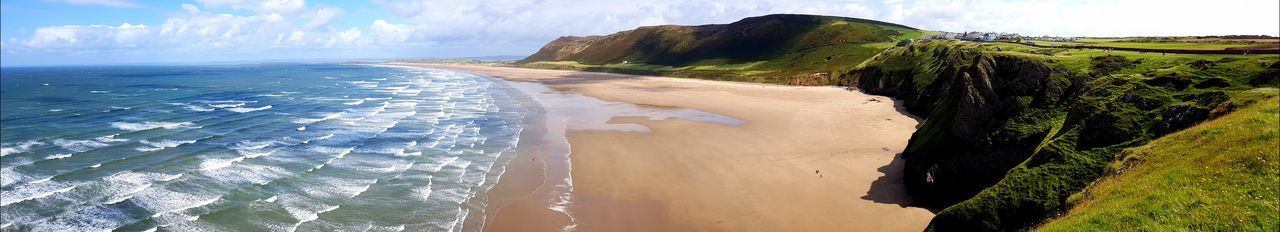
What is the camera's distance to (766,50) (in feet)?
479

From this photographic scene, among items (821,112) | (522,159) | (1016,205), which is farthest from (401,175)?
(821,112)

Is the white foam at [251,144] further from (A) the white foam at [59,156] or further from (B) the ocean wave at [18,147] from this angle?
(B) the ocean wave at [18,147]

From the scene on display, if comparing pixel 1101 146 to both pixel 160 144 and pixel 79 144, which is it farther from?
pixel 79 144

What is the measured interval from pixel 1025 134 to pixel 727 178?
1146cm

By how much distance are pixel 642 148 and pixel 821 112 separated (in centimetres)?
2006

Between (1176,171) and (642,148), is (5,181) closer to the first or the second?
(642,148)

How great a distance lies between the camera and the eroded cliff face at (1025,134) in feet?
45.5

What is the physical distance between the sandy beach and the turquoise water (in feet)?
9.96

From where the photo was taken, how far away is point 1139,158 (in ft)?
42.7

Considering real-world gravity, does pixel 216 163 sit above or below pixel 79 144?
below

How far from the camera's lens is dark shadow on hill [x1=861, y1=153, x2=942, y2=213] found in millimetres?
20634

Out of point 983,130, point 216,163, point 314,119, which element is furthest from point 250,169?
point 983,130

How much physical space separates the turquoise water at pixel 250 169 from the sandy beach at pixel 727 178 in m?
3.04

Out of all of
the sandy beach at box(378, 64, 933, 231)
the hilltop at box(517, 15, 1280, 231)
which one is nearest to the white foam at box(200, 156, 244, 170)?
the sandy beach at box(378, 64, 933, 231)
